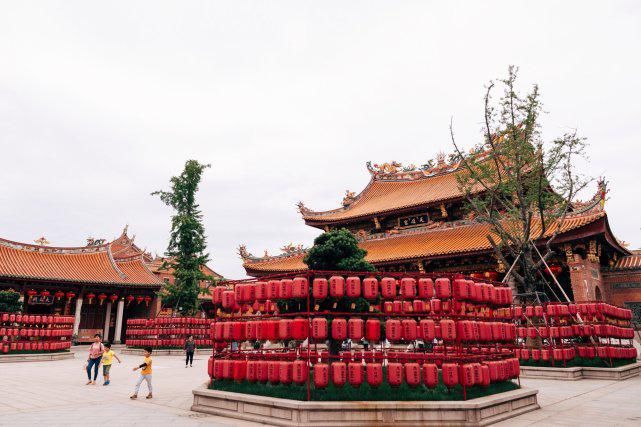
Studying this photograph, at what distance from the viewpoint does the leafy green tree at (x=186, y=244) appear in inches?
1026

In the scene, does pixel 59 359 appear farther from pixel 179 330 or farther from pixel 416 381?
pixel 416 381

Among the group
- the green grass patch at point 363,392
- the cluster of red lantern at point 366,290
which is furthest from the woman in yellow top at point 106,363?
the green grass patch at point 363,392

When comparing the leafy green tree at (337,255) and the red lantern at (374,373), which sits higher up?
the leafy green tree at (337,255)

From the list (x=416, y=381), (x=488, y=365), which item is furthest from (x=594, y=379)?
(x=416, y=381)

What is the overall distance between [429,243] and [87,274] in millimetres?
23231

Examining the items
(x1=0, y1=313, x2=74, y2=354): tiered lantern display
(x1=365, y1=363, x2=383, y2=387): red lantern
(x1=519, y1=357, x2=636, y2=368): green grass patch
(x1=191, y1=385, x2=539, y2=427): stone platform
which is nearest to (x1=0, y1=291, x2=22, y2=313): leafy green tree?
(x1=0, y1=313, x2=74, y2=354): tiered lantern display

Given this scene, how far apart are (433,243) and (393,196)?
22.2ft

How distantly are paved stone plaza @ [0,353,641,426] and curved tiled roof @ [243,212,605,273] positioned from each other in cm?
731

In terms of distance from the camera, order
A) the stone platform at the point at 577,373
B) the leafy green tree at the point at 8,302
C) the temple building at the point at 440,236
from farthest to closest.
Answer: the leafy green tree at the point at 8,302
the temple building at the point at 440,236
the stone platform at the point at 577,373

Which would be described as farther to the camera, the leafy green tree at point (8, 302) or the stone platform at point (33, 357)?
the leafy green tree at point (8, 302)

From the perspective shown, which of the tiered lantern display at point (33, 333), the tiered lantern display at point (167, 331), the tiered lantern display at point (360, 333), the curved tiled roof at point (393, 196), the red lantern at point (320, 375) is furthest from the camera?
the curved tiled roof at point (393, 196)

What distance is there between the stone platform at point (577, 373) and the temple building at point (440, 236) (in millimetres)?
4840

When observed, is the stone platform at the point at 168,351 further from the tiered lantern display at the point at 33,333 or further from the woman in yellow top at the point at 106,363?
the woman in yellow top at the point at 106,363

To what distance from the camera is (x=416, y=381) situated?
796cm
